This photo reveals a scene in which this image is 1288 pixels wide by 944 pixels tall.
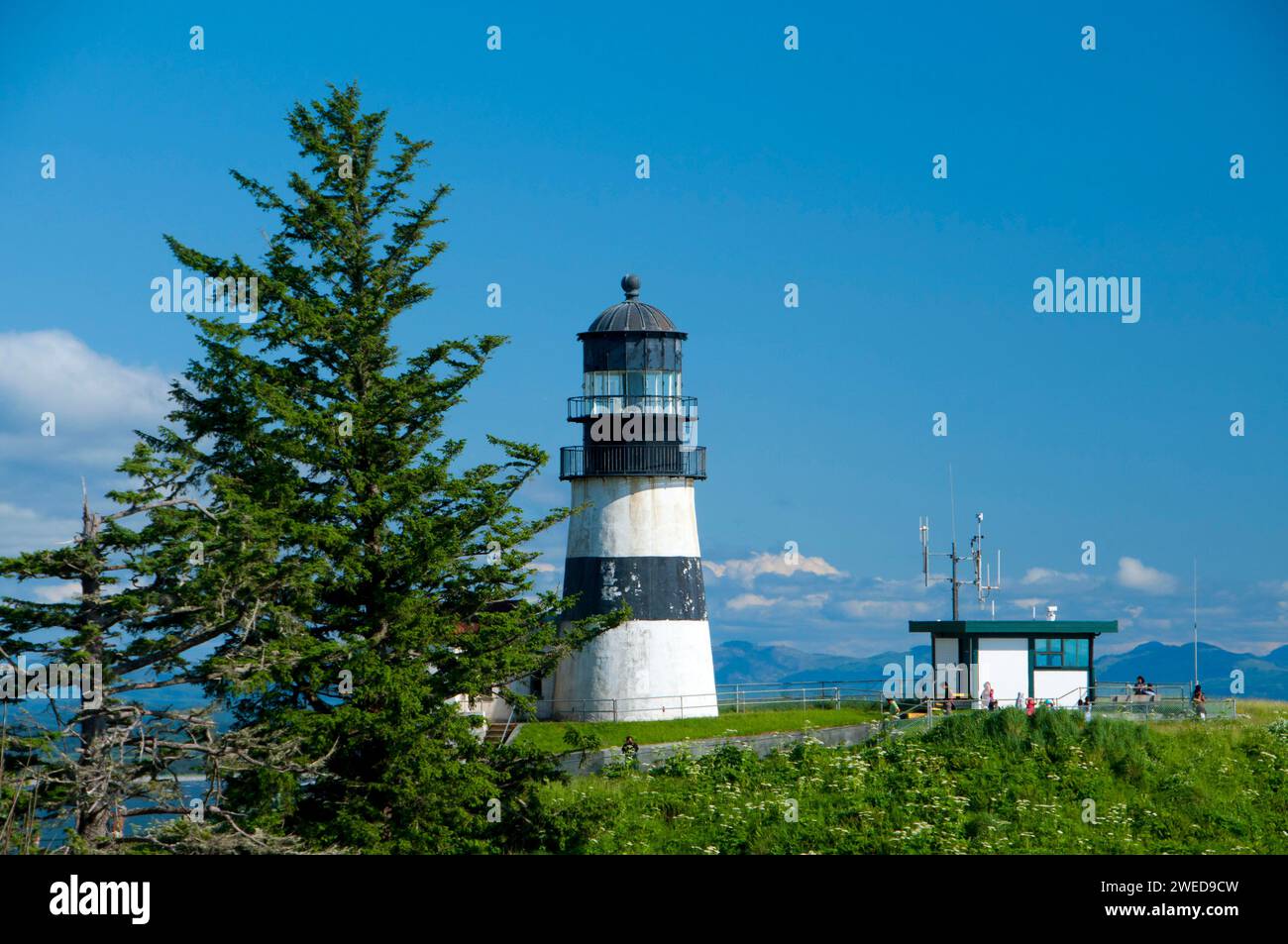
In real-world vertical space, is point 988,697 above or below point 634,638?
below

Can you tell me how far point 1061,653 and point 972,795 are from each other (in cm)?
1399

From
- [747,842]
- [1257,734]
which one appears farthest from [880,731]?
[747,842]

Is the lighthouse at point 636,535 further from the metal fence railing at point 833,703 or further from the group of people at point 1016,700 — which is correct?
the group of people at point 1016,700

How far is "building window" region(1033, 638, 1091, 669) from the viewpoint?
45844 mm

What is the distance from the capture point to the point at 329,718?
955 inches

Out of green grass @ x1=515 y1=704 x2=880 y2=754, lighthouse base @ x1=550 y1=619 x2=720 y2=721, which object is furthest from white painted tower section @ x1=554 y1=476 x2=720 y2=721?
green grass @ x1=515 y1=704 x2=880 y2=754

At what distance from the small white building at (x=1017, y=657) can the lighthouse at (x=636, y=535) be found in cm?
787

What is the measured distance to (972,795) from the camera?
33.4 m

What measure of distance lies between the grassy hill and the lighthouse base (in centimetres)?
413

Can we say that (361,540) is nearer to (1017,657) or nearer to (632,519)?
(632,519)

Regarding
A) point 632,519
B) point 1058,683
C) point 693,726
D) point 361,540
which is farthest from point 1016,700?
point 361,540

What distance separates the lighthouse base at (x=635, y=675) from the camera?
41.6m

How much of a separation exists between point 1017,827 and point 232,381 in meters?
18.2

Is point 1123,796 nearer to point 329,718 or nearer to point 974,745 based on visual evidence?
point 974,745
